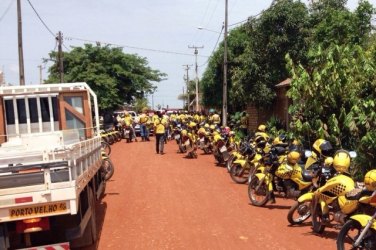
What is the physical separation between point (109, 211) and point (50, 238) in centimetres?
348

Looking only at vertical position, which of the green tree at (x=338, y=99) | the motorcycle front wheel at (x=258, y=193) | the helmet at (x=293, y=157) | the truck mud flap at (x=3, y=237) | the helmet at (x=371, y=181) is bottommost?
the motorcycle front wheel at (x=258, y=193)

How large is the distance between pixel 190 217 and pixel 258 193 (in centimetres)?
174

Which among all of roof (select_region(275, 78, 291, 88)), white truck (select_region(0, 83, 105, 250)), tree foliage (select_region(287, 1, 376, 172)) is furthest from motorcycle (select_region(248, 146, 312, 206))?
roof (select_region(275, 78, 291, 88))

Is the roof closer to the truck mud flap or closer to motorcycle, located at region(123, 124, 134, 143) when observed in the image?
motorcycle, located at region(123, 124, 134, 143)

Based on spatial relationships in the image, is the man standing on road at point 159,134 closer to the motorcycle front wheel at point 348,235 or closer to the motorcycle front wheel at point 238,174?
the motorcycle front wheel at point 238,174

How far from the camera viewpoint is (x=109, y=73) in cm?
3650

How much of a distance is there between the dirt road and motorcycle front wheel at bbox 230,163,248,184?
173 millimetres

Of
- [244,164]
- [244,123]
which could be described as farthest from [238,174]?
[244,123]

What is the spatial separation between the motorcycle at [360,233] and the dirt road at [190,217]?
2.62 feet

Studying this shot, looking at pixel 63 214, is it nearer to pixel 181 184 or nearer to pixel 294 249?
pixel 294 249

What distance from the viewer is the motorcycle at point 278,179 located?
8211 millimetres

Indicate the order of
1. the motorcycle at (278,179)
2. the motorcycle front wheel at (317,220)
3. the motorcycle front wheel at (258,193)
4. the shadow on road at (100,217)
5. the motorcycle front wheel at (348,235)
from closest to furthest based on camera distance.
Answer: the motorcycle front wheel at (348,235) < the shadow on road at (100,217) < the motorcycle front wheel at (317,220) < the motorcycle at (278,179) < the motorcycle front wheel at (258,193)

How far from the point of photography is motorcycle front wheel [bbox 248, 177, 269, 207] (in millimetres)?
8680

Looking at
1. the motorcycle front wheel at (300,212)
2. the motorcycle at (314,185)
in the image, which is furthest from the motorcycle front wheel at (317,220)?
the motorcycle front wheel at (300,212)
